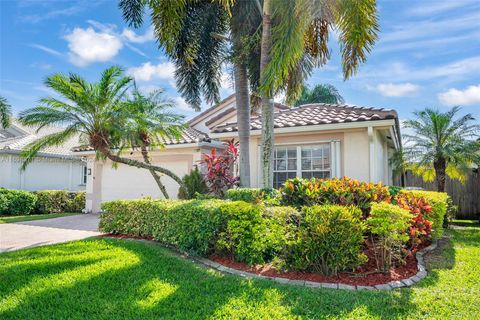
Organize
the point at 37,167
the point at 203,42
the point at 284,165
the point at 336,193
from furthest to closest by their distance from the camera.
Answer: the point at 37,167 → the point at 203,42 → the point at 284,165 → the point at 336,193

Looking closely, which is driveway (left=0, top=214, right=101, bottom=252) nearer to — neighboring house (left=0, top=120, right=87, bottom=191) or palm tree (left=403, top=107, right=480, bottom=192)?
neighboring house (left=0, top=120, right=87, bottom=191)

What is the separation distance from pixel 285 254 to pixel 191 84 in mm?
10112

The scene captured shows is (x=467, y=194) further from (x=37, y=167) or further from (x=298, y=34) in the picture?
(x=37, y=167)

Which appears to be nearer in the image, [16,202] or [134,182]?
[134,182]

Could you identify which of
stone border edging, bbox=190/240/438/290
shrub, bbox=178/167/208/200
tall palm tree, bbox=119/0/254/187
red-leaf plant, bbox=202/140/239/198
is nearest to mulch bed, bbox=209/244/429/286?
stone border edging, bbox=190/240/438/290

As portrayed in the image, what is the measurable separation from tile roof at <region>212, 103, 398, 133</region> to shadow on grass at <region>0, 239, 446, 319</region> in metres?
6.99

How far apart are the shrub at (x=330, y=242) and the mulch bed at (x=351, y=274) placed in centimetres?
14

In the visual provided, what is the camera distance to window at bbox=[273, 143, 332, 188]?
1215 cm

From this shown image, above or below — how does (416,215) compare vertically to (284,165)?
below

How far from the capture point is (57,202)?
20.6 metres

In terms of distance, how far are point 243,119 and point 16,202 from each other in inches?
632

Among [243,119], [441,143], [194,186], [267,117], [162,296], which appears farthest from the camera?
[441,143]

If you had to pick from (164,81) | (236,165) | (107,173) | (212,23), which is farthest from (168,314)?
(107,173)

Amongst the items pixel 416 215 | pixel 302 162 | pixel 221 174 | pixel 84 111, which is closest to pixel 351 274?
pixel 416 215
